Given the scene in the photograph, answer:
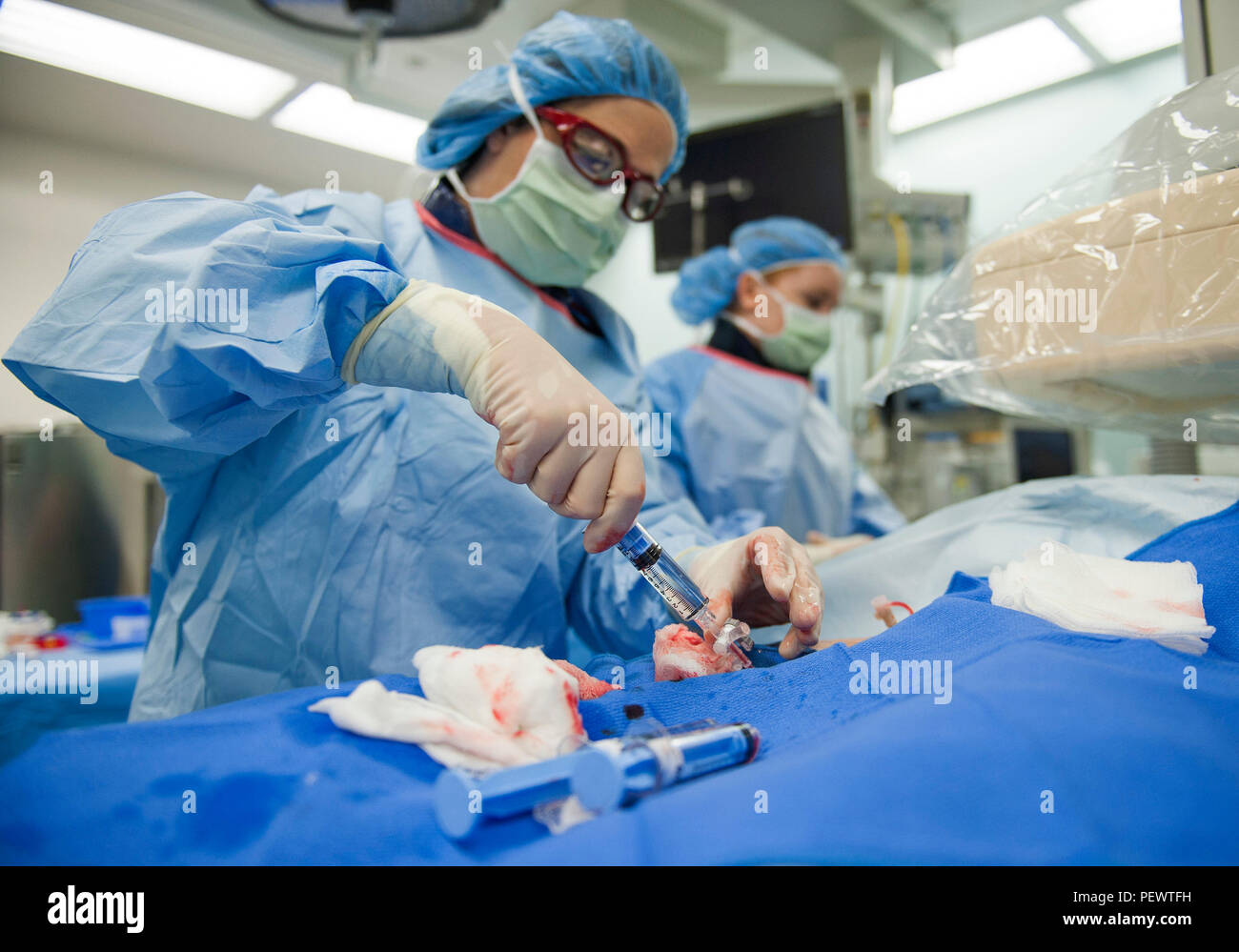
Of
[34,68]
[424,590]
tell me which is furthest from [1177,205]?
[34,68]

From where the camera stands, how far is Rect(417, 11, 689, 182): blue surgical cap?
1243 millimetres

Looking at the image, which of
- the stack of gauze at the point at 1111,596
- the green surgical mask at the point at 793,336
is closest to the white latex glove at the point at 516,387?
the stack of gauze at the point at 1111,596

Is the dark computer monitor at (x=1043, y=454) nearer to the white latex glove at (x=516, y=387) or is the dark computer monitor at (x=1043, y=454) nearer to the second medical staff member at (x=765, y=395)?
the second medical staff member at (x=765, y=395)

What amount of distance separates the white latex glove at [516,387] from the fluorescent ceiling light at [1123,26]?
2.55m

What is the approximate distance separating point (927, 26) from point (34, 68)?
3.38 m

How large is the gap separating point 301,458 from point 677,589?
20.1 inches

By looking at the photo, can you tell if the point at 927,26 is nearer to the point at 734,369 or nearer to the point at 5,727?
the point at 734,369

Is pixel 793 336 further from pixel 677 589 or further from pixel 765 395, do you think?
pixel 677 589

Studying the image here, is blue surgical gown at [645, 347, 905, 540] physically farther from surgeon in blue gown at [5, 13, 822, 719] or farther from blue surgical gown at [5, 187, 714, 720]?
blue surgical gown at [5, 187, 714, 720]

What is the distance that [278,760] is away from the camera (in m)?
0.59

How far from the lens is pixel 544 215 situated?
4.14 feet

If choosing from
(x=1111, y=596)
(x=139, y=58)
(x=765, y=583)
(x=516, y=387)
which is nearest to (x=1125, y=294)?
(x=1111, y=596)

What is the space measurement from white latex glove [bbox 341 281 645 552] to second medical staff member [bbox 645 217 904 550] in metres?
1.33

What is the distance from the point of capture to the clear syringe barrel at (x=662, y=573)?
87cm
